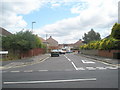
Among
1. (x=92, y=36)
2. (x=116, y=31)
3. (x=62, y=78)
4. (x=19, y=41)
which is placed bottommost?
(x=62, y=78)

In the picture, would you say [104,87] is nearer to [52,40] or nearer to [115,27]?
[115,27]

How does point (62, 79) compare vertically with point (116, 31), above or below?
below

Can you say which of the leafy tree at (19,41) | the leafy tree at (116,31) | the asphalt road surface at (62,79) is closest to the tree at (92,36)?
the leafy tree at (19,41)

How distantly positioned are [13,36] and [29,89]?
22.0m

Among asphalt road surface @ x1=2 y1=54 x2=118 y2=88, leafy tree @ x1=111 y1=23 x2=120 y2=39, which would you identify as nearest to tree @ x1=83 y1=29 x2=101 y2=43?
leafy tree @ x1=111 y1=23 x2=120 y2=39

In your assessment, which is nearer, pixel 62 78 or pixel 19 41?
pixel 62 78

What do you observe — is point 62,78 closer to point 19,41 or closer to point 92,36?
point 19,41

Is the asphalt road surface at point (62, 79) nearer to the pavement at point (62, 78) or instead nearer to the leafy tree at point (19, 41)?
the pavement at point (62, 78)

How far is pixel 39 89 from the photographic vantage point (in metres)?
7.39

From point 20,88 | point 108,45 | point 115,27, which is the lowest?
point 20,88

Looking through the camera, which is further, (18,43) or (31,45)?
(31,45)

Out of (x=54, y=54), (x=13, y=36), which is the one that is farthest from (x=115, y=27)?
(x=54, y=54)

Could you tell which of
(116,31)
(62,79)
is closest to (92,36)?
(116,31)

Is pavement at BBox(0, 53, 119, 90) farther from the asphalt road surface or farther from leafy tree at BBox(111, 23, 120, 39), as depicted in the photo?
leafy tree at BBox(111, 23, 120, 39)
